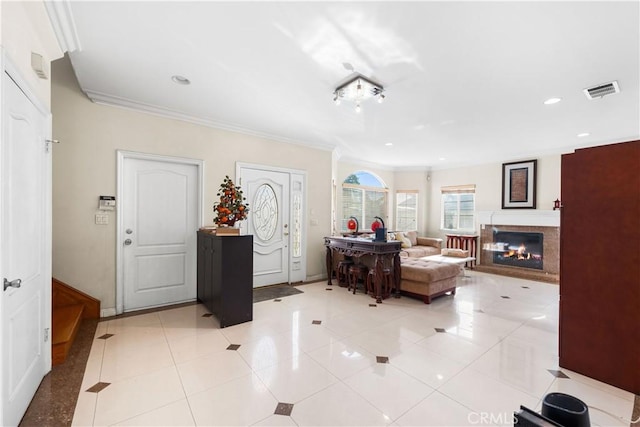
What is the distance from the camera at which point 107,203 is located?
3.54 metres

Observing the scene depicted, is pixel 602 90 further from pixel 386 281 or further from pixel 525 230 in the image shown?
pixel 525 230

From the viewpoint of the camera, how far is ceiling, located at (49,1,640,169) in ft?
6.67

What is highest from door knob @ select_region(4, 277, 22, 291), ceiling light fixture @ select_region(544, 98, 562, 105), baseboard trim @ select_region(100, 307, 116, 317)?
ceiling light fixture @ select_region(544, 98, 562, 105)

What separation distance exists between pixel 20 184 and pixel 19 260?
19.3 inches

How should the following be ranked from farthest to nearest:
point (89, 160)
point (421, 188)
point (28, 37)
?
point (421, 188) < point (89, 160) < point (28, 37)

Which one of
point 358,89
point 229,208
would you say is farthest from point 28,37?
point 358,89

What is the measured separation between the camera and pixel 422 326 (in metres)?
3.37

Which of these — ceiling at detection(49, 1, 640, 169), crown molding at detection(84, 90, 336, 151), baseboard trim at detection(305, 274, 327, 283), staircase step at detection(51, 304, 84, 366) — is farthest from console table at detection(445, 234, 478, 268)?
staircase step at detection(51, 304, 84, 366)

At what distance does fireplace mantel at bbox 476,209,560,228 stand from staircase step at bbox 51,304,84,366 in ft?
26.2

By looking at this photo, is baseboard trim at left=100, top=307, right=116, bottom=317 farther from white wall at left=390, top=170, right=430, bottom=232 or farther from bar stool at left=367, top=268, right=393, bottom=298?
white wall at left=390, top=170, right=430, bottom=232

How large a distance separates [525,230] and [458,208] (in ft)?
5.65

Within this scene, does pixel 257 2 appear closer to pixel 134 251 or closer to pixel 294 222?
pixel 134 251

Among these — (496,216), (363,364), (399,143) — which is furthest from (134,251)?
(496,216)

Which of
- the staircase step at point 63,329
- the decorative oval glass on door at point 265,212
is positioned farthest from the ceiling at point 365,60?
the staircase step at point 63,329
